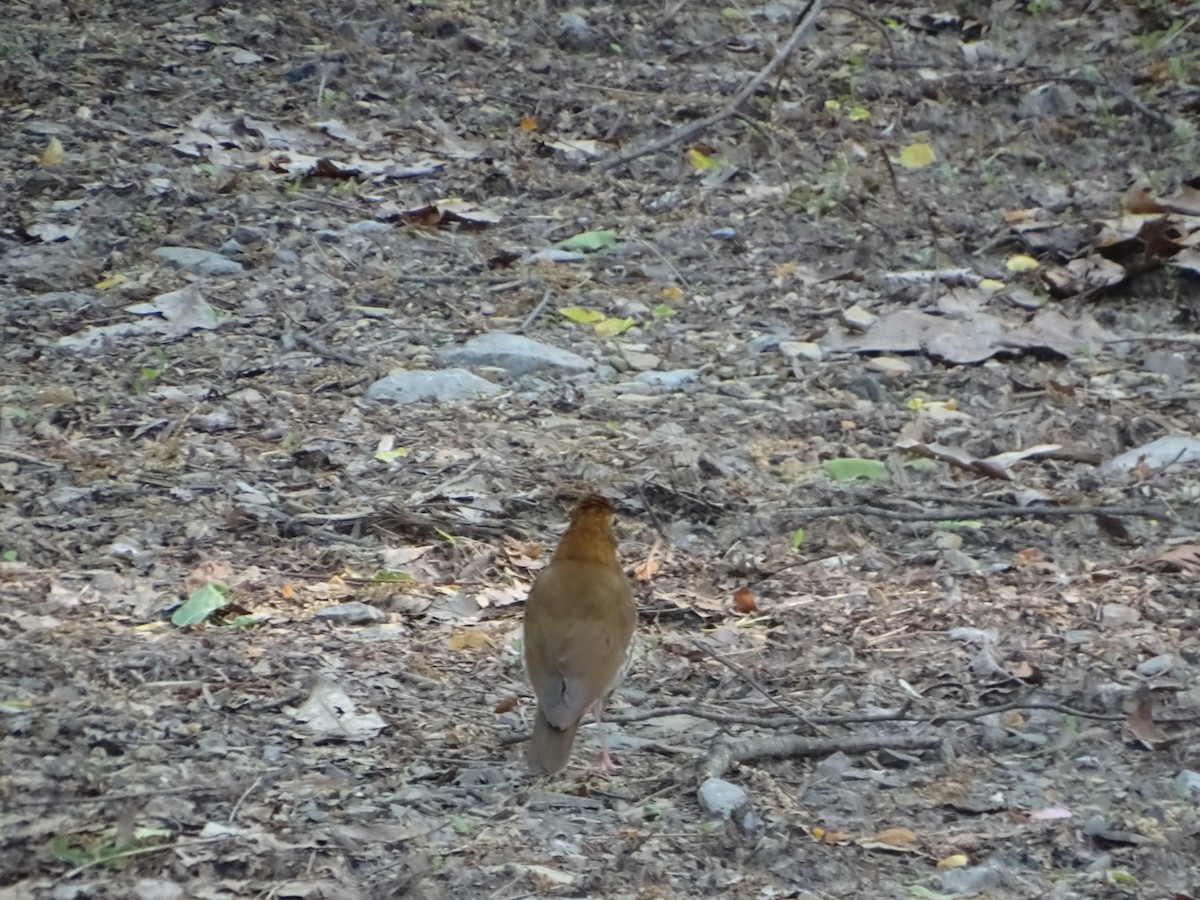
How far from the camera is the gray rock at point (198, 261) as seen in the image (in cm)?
756

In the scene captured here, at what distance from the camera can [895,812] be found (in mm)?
3922

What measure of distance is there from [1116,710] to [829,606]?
92 cm

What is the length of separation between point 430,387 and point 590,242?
187 centimetres

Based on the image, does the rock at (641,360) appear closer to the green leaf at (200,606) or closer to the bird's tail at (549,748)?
the green leaf at (200,606)

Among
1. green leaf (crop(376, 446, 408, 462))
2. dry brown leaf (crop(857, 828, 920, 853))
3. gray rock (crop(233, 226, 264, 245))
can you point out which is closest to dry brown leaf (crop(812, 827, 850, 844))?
dry brown leaf (crop(857, 828, 920, 853))

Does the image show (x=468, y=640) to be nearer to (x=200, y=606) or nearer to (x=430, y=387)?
(x=200, y=606)

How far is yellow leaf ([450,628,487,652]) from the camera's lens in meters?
4.75

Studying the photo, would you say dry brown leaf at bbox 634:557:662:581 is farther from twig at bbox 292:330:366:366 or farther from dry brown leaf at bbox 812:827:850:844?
twig at bbox 292:330:366:366

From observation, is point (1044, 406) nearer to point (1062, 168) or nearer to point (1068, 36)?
point (1062, 168)

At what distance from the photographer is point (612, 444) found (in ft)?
20.3

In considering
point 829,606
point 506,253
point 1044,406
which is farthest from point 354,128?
point 829,606

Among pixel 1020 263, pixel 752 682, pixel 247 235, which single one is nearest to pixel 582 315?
pixel 247 235

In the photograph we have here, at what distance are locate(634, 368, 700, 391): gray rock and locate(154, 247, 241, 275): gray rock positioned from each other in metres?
1.84

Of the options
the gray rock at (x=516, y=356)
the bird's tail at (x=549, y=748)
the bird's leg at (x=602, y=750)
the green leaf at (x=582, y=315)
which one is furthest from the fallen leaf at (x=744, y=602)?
the green leaf at (x=582, y=315)
